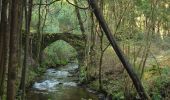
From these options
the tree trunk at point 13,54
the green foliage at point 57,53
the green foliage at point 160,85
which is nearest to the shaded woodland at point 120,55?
the green foliage at point 160,85

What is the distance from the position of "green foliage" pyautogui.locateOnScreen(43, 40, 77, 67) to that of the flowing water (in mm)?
7067

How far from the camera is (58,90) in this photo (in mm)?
20234

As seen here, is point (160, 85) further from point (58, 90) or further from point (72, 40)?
point (72, 40)

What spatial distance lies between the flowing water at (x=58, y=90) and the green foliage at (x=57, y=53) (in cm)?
707

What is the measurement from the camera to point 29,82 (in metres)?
20.2

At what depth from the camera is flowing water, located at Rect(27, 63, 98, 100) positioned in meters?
17.8

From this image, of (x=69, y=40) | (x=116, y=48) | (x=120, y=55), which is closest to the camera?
(x=116, y=48)

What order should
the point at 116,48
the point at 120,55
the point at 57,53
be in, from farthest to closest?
the point at 57,53 → the point at 120,55 → the point at 116,48

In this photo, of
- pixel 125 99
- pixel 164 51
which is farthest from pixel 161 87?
pixel 164 51

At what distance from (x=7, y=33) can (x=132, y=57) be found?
978 centimetres

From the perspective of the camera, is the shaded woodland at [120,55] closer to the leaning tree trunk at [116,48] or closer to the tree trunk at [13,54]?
the leaning tree trunk at [116,48]

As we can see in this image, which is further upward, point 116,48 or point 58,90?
point 116,48

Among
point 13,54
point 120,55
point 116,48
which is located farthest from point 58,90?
point 13,54

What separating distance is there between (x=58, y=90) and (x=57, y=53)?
1537 centimetres
